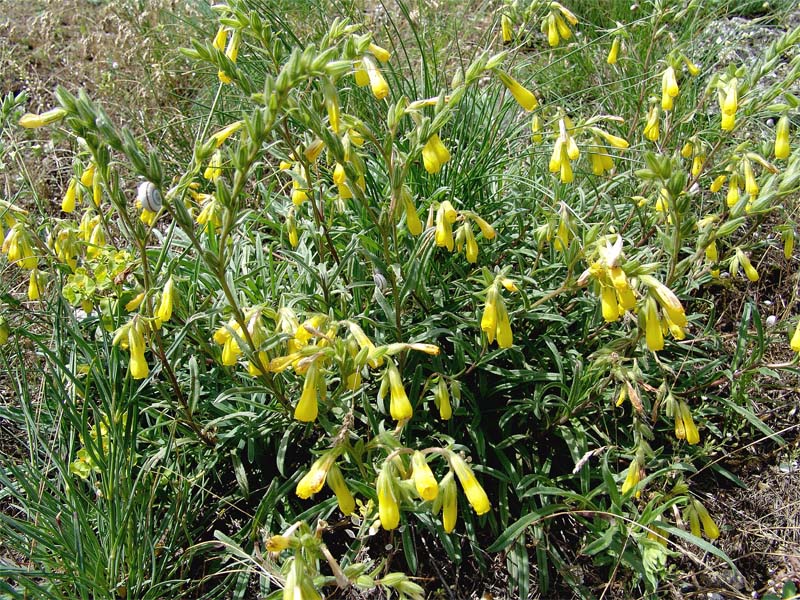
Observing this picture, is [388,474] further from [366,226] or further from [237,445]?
[366,226]

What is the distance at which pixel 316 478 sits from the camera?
1.63 meters

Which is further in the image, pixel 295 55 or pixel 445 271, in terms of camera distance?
pixel 445 271

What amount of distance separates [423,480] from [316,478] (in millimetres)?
263

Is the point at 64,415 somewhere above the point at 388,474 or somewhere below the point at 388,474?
below

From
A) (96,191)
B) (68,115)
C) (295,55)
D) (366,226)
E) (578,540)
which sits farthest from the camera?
(366,226)

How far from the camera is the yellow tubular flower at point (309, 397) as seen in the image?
177 cm

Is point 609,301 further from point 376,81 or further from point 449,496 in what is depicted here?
point 376,81

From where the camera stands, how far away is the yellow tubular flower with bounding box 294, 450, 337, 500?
1620mm

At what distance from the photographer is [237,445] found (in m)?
2.58

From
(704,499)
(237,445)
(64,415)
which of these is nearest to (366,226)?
(237,445)

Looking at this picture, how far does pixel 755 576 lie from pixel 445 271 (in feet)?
5.48

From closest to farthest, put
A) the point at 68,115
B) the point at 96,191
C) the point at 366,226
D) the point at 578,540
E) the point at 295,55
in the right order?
the point at 295,55 → the point at 68,115 → the point at 96,191 → the point at 578,540 → the point at 366,226

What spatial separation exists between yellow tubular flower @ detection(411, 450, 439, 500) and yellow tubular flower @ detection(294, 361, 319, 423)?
328mm

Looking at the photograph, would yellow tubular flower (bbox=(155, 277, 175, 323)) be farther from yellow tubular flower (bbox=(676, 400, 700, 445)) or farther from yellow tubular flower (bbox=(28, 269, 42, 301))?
yellow tubular flower (bbox=(676, 400, 700, 445))
